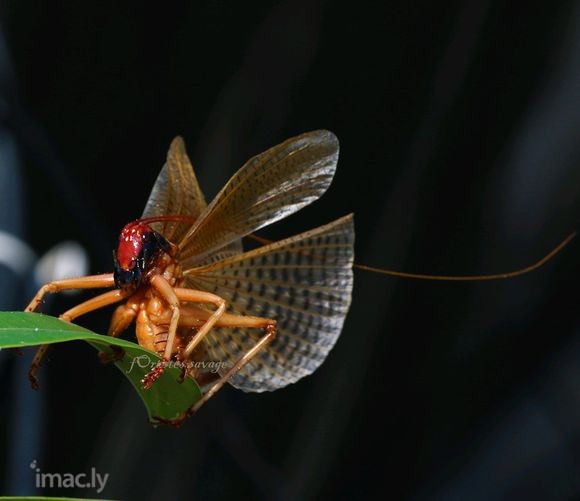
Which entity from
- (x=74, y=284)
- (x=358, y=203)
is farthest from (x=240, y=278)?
(x=358, y=203)

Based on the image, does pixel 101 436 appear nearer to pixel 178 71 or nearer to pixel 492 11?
pixel 178 71

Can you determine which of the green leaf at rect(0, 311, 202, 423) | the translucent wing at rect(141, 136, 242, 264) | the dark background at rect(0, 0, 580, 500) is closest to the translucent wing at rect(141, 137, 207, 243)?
the translucent wing at rect(141, 136, 242, 264)

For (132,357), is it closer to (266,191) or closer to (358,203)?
(266,191)

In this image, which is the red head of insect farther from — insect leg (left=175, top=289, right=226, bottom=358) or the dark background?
the dark background

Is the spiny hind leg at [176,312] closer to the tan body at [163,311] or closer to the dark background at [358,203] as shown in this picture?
the tan body at [163,311]

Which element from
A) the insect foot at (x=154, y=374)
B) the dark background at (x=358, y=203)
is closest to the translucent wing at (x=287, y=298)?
the insect foot at (x=154, y=374)

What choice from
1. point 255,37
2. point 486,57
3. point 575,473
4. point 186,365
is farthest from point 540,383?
point 186,365
